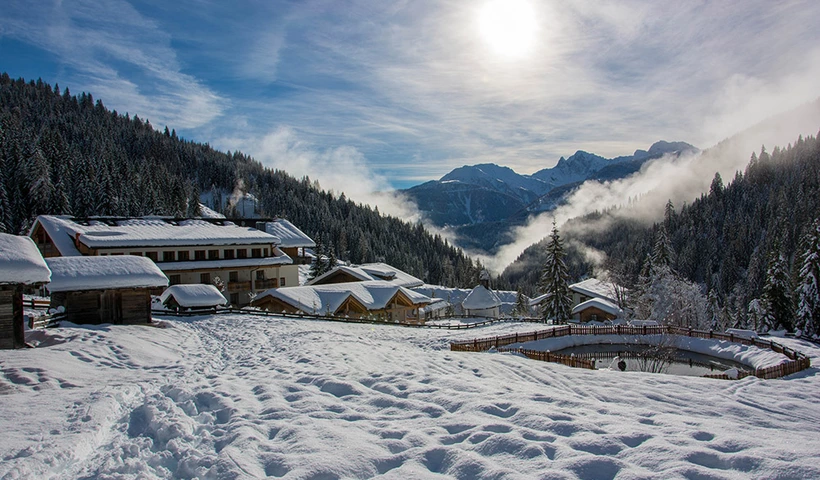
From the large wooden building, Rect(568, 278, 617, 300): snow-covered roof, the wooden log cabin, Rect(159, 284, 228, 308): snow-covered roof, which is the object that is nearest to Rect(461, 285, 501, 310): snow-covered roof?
Rect(568, 278, 617, 300): snow-covered roof

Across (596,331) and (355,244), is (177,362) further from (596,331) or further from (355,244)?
(355,244)

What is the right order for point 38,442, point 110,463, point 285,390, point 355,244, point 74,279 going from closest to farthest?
point 110,463 → point 38,442 → point 285,390 → point 74,279 → point 355,244

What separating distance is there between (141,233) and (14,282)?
98.1 ft

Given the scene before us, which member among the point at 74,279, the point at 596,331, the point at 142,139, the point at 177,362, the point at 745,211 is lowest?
the point at 596,331

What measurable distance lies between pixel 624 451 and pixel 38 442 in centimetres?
1056

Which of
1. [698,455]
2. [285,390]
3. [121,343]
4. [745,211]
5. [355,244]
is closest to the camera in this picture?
[698,455]

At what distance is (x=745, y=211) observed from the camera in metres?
176

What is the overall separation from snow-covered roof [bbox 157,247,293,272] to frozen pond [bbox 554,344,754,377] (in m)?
31.8

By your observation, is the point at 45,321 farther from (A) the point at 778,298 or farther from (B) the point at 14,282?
(A) the point at 778,298

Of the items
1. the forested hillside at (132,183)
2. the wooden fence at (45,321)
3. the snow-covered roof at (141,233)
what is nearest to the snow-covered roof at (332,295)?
the snow-covered roof at (141,233)

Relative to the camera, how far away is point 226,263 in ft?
154

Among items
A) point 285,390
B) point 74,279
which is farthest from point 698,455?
point 74,279

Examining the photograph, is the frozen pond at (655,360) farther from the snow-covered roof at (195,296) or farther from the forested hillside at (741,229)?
the forested hillside at (741,229)

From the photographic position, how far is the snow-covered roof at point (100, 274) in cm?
2350
